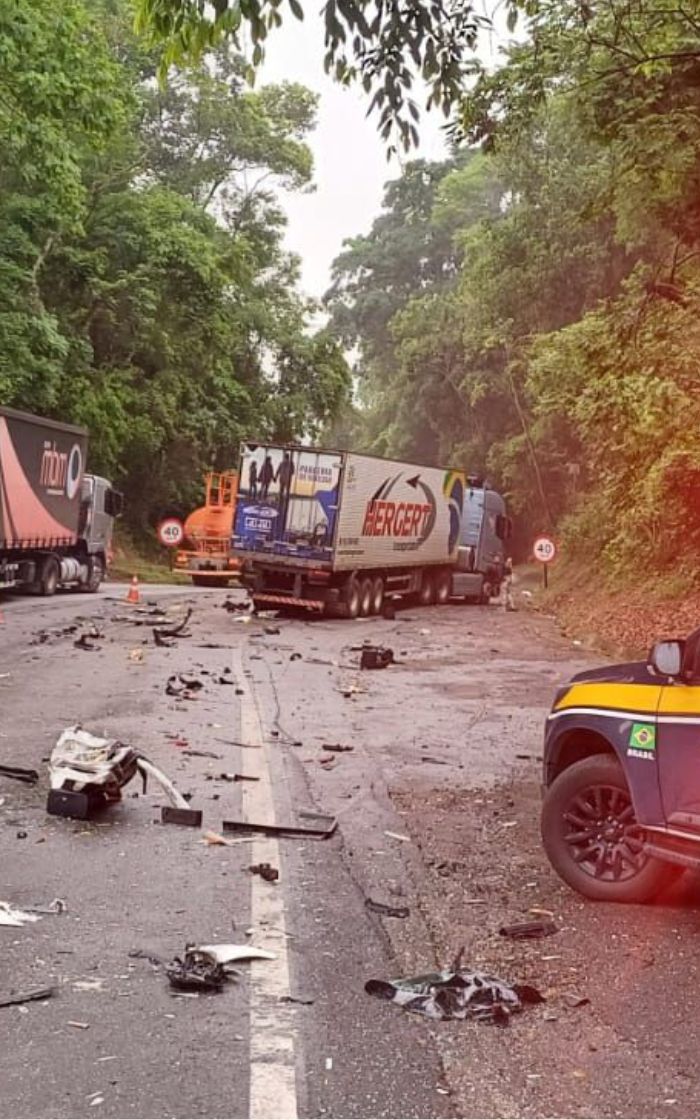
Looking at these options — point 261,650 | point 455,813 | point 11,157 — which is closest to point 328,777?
point 455,813

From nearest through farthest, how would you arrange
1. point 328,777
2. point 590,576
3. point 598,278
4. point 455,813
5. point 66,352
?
point 455,813 → point 328,777 → point 66,352 → point 590,576 → point 598,278

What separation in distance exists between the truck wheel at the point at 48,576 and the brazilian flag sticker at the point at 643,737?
23731 mm

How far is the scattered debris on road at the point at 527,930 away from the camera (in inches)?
209

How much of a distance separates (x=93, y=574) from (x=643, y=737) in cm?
2665

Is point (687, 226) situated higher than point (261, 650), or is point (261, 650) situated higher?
point (687, 226)

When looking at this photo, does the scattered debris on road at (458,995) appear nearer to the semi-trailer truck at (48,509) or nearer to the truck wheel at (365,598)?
the semi-trailer truck at (48,509)

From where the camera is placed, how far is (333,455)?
1000 inches

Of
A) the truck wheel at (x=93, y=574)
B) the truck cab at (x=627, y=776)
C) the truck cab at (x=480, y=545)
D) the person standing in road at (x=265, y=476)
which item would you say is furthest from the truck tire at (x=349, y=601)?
the truck cab at (x=627, y=776)

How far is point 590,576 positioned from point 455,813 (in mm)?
28561

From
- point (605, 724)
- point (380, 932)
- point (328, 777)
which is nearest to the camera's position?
point (380, 932)

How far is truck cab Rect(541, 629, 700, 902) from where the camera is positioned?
546 centimetres

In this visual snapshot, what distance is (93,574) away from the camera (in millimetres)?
31094

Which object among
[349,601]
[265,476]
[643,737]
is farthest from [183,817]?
[349,601]

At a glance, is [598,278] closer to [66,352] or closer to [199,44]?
[66,352]
